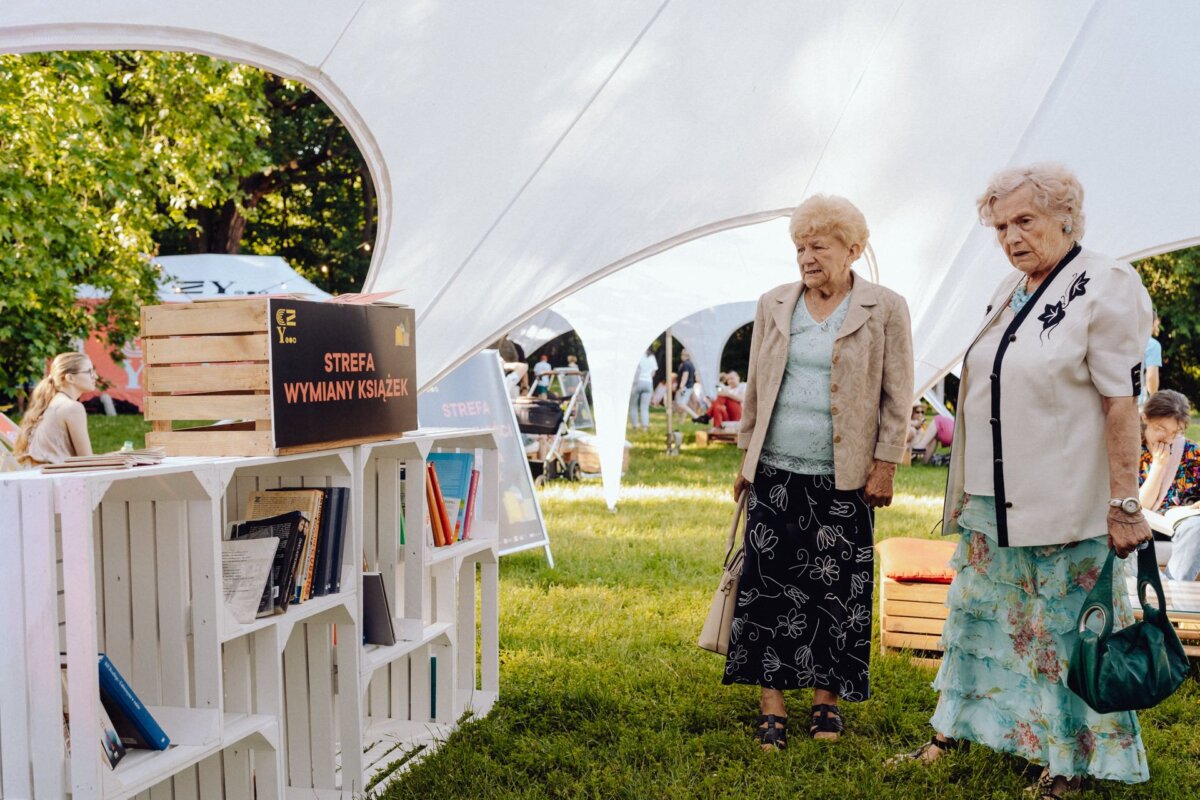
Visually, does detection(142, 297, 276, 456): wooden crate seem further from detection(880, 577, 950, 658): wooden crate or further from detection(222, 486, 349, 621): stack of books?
detection(880, 577, 950, 658): wooden crate

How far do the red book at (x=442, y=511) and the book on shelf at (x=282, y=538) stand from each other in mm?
1018

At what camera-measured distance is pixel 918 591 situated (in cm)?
465

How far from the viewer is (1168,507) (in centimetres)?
509

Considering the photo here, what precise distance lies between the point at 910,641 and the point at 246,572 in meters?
3.12

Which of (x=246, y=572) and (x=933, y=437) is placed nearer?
(x=246, y=572)

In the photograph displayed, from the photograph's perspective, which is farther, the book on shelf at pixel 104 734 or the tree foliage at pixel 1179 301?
the tree foliage at pixel 1179 301

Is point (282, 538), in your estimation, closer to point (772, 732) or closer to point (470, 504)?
point (470, 504)

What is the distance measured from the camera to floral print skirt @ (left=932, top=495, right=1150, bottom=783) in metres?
2.89

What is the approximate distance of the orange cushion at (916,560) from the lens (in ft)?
15.3

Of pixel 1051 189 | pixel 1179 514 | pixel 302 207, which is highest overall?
pixel 302 207

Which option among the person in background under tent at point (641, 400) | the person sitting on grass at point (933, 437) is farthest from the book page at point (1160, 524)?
the person in background under tent at point (641, 400)

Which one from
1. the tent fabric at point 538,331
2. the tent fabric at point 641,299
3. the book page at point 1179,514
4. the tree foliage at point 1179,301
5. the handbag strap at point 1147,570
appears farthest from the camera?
the tree foliage at point 1179,301

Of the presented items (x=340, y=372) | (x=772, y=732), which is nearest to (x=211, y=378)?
(x=340, y=372)

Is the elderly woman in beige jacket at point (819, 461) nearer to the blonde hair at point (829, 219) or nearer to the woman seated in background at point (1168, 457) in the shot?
the blonde hair at point (829, 219)
